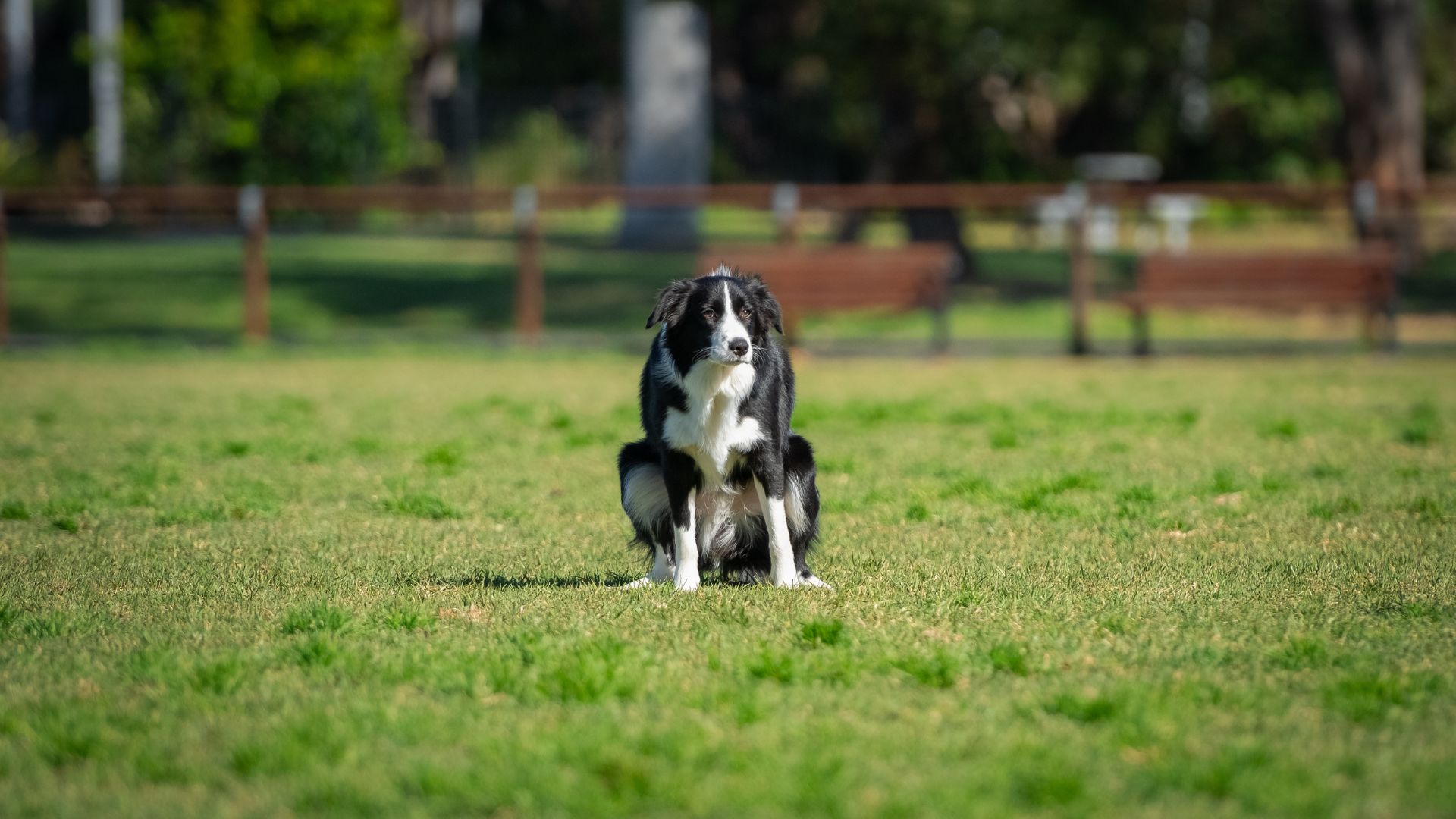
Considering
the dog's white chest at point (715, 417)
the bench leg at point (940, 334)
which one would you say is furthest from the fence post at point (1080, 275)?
the dog's white chest at point (715, 417)

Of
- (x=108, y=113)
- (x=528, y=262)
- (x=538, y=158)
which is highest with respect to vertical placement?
(x=108, y=113)

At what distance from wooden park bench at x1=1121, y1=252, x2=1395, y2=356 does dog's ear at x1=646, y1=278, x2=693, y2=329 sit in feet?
41.6

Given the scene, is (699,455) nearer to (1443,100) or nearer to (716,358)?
(716,358)

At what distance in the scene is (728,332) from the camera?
19.7 feet

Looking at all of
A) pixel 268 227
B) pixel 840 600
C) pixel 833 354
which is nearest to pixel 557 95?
pixel 268 227

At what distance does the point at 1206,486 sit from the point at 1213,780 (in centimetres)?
494

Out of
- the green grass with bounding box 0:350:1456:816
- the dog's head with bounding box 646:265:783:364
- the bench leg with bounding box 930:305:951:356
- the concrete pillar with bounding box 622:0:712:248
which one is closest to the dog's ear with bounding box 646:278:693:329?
the dog's head with bounding box 646:265:783:364

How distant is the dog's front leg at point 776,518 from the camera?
20.4 ft

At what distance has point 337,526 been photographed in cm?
789

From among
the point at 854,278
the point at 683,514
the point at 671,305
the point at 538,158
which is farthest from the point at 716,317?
the point at 538,158

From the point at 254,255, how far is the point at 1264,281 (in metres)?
11.3

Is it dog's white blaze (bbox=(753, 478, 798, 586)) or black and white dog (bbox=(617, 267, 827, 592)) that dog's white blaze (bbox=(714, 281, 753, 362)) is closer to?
black and white dog (bbox=(617, 267, 827, 592))

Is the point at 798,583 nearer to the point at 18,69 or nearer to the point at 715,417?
the point at 715,417

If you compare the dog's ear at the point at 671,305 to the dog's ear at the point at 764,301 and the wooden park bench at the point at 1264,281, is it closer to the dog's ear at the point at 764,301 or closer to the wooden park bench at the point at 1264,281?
the dog's ear at the point at 764,301
